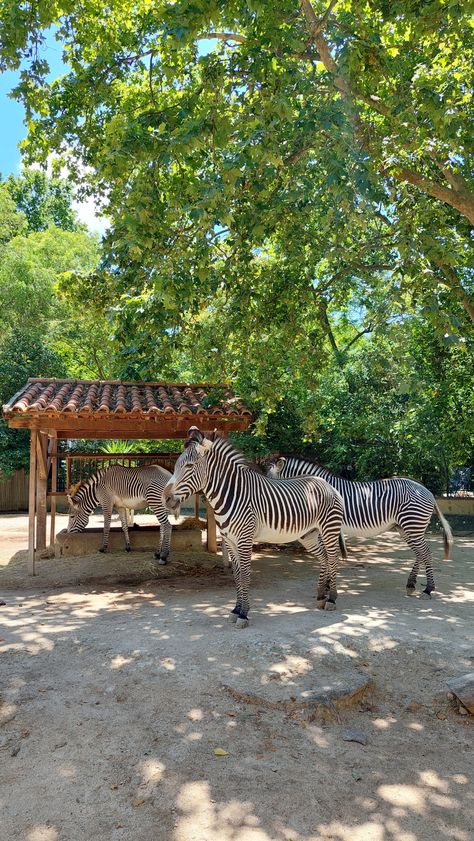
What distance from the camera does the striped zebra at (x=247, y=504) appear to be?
23.9 feet

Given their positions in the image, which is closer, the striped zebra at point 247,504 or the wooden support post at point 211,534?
the striped zebra at point 247,504

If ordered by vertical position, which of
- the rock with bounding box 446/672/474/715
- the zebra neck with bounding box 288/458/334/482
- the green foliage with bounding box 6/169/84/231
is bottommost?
the rock with bounding box 446/672/474/715

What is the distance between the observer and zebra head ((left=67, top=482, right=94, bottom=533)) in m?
12.5

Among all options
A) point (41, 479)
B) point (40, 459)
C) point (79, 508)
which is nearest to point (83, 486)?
point (79, 508)

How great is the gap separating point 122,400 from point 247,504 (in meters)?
3.97

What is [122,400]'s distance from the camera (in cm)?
1051

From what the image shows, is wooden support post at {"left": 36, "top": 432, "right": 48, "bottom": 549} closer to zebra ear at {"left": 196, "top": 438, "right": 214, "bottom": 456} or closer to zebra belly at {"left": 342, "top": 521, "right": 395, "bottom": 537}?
zebra ear at {"left": 196, "top": 438, "right": 214, "bottom": 456}

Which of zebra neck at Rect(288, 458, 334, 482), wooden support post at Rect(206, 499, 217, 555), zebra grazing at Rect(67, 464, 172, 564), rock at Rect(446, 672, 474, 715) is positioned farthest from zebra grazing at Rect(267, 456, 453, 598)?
zebra grazing at Rect(67, 464, 172, 564)

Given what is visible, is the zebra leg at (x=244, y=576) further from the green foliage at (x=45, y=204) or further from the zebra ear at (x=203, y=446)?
the green foliage at (x=45, y=204)

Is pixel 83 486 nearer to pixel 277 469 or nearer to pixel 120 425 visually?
pixel 120 425

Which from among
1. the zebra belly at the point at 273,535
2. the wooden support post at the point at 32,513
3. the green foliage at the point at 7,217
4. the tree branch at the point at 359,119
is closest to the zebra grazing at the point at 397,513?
the zebra belly at the point at 273,535

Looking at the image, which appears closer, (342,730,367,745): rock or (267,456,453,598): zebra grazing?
(342,730,367,745): rock

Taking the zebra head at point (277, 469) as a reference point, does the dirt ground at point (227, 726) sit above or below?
below

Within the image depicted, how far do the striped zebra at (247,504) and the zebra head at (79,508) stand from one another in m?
5.38
